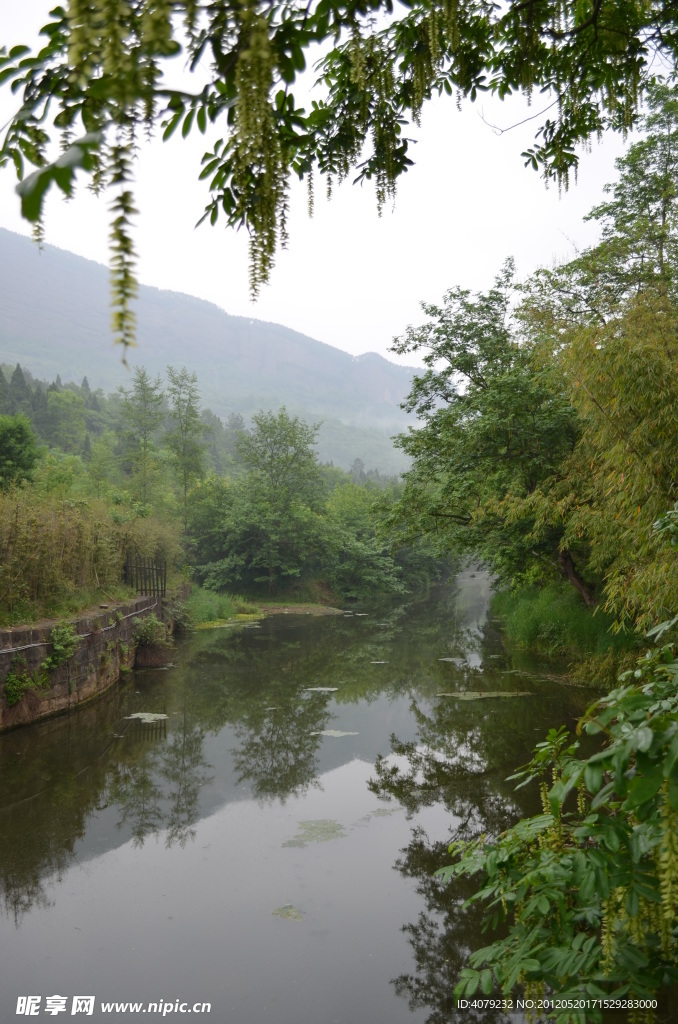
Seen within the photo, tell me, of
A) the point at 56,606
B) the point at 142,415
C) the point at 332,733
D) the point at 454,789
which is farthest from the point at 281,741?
the point at 142,415

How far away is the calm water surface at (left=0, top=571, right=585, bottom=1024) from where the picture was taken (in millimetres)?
3895

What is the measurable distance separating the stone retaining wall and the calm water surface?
0.31 meters

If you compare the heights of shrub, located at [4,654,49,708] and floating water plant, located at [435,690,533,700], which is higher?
shrub, located at [4,654,49,708]

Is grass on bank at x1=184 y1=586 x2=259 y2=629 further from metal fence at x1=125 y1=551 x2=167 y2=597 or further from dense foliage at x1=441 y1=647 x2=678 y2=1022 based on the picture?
dense foliage at x1=441 y1=647 x2=678 y2=1022

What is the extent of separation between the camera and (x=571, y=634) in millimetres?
12344

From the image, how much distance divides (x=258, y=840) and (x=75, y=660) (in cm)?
517

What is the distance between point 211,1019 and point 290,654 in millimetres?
12583

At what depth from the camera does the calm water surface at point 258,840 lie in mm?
3895

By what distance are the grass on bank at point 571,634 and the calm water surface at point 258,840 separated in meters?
0.82

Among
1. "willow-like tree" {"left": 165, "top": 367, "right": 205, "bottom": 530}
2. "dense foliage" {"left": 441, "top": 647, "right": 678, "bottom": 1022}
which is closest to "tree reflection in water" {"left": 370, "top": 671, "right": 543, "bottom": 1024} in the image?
"dense foliage" {"left": 441, "top": 647, "right": 678, "bottom": 1022}

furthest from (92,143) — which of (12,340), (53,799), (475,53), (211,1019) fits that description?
(12,340)

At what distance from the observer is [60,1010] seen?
11.9ft

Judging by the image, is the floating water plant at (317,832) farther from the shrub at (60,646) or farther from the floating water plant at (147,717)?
the shrub at (60,646)

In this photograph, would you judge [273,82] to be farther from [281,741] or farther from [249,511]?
[249,511]
